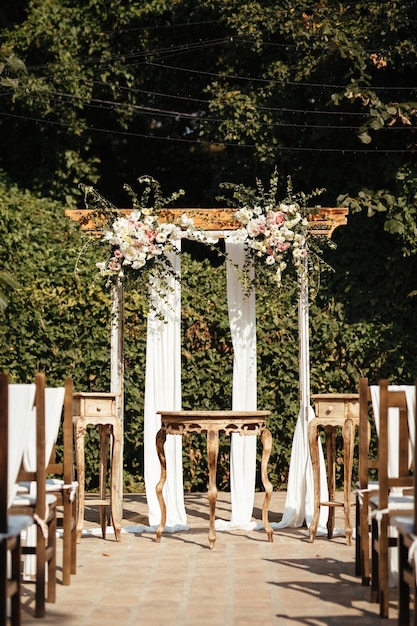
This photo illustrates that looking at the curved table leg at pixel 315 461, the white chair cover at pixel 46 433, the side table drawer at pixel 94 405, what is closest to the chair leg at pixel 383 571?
the white chair cover at pixel 46 433

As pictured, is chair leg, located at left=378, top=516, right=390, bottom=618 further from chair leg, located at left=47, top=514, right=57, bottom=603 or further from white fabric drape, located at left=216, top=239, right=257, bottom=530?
white fabric drape, located at left=216, top=239, right=257, bottom=530

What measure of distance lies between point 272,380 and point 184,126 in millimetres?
6479

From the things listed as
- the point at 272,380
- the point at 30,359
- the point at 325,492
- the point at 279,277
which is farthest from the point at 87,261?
the point at 325,492

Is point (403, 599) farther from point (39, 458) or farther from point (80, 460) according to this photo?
point (80, 460)

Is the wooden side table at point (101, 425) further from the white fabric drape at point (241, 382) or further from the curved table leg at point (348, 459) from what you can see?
the curved table leg at point (348, 459)

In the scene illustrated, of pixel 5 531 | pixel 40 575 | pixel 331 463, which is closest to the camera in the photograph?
pixel 5 531

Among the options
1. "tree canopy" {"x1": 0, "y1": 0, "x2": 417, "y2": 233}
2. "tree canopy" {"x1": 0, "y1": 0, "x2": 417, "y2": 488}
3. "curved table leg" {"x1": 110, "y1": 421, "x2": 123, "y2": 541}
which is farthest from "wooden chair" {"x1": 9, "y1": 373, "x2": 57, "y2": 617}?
"tree canopy" {"x1": 0, "y1": 0, "x2": 417, "y2": 233}

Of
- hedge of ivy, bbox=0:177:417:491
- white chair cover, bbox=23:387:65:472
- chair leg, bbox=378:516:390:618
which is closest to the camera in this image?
chair leg, bbox=378:516:390:618

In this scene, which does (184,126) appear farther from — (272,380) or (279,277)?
(279,277)

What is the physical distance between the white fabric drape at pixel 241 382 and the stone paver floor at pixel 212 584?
0.99ft

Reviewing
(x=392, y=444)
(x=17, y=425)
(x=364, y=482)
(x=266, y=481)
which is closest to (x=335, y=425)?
(x=266, y=481)

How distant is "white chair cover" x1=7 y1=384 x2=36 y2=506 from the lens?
14.5ft

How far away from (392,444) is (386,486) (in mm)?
455

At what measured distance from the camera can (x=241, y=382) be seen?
827 cm
